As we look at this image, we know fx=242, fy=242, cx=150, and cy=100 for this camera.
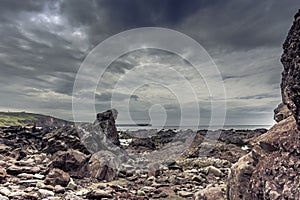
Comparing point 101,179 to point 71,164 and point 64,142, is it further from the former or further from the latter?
point 64,142

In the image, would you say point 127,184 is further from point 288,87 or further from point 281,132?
point 288,87

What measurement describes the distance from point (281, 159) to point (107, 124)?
78.0 feet

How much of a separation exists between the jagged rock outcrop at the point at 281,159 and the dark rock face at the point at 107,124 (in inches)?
843

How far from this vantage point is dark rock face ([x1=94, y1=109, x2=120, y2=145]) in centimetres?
2758

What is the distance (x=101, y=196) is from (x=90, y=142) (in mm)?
13643

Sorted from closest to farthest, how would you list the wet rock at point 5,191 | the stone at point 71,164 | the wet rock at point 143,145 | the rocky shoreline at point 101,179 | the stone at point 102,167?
1. the wet rock at point 5,191
2. the rocky shoreline at point 101,179
3. the stone at point 102,167
4. the stone at point 71,164
5. the wet rock at point 143,145

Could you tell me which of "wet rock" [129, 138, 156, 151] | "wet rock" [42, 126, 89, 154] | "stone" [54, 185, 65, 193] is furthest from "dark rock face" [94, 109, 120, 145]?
"stone" [54, 185, 65, 193]

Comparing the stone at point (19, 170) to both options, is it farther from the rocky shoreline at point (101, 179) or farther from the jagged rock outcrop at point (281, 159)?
the jagged rock outcrop at point (281, 159)

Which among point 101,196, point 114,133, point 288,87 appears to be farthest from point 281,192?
point 114,133

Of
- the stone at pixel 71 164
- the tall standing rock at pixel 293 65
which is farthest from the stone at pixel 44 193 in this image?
the tall standing rock at pixel 293 65

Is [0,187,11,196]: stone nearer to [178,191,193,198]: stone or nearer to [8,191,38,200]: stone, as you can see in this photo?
[8,191,38,200]: stone

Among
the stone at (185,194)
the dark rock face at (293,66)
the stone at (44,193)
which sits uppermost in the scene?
the dark rock face at (293,66)

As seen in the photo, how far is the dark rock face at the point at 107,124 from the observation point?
1086 inches

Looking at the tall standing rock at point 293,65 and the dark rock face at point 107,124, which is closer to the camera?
the tall standing rock at point 293,65
